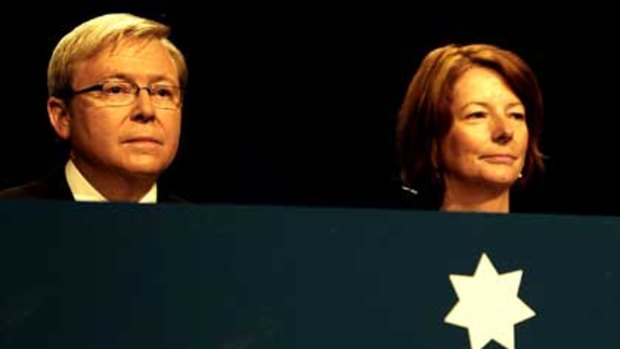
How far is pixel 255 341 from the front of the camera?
1.35 m

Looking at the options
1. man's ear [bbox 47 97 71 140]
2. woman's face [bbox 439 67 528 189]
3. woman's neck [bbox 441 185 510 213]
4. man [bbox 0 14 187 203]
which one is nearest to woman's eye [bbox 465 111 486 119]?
woman's face [bbox 439 67 528 189]

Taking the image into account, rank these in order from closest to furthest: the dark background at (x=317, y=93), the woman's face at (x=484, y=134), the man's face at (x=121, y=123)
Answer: the man's face at (x=121, y=123) < the woman's face at (x=484, y=134) < the dark background at (x=317, y=93)

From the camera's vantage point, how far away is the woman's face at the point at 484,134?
1.83 m

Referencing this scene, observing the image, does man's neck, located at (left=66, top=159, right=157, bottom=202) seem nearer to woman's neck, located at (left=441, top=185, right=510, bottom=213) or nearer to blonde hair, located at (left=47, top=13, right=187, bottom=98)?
blonde hair, located at (left=47, top=13, right=187, bottom=98)

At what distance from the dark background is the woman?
4.3 inches

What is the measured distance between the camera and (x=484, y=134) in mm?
1836

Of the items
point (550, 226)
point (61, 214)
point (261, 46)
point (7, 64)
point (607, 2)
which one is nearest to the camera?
point (61, 214)

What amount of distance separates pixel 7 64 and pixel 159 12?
0.28 metres

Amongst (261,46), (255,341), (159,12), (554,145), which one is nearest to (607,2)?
(554,145)

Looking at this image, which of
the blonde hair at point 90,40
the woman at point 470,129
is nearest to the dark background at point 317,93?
the woman at point 470,129

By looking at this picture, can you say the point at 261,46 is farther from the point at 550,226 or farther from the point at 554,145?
the point at 550,226

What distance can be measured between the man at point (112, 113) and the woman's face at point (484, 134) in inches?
17.7

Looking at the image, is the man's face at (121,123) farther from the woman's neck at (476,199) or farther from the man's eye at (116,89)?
the woman's neck at (476,199)

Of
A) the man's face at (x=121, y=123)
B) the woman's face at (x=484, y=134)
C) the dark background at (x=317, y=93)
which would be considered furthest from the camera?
the dark background at (x=317, y=93)
